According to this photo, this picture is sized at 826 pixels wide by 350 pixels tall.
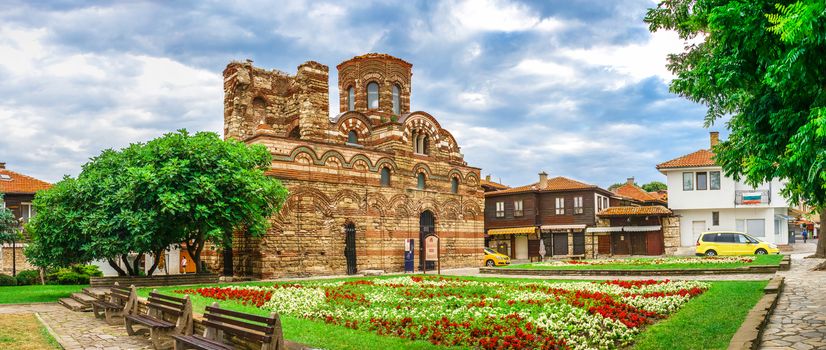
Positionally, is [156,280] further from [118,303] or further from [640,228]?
[640,228]

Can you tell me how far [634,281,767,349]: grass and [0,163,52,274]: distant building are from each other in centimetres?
3482

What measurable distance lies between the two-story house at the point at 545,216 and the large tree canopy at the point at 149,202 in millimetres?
29014

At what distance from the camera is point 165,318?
11453mm

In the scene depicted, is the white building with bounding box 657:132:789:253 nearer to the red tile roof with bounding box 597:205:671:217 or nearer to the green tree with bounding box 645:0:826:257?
the red tile roof with bounding box 597:205:671:217

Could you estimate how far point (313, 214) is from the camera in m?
28.0

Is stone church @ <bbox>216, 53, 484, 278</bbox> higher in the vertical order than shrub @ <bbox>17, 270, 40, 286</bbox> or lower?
higher

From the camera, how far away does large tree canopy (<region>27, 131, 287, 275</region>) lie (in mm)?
19297

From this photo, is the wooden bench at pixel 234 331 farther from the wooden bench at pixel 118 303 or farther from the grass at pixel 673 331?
the wooden bench at pixel 118 303

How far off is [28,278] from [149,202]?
12.5 m

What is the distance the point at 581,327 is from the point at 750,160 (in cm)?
357

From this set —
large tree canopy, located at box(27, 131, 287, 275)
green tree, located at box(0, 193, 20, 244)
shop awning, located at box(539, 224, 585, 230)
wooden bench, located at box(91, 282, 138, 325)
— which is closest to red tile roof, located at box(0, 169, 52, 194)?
green tree, located at box(0, 193, 20, 244)

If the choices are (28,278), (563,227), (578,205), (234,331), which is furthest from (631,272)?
(28,278)

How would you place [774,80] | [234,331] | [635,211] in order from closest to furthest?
1. [774,80]
2. [234,331]
3. [635,211]

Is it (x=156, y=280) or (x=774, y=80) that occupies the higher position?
(x=774, y=80)
